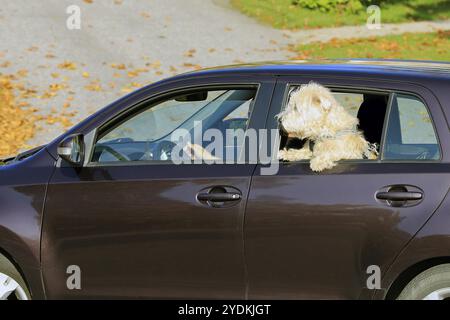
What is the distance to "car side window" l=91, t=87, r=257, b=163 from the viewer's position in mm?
4945

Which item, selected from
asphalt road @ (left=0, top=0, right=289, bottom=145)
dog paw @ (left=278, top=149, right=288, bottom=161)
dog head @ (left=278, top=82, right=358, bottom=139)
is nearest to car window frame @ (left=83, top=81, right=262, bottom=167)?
dog head @ (left=278, top=82, right=358, bottom=139)

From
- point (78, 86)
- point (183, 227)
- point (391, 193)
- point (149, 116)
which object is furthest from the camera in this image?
point (78, 86)

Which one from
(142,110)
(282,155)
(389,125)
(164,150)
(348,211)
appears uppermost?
(142,110)

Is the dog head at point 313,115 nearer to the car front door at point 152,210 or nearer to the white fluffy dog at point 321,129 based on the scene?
the white fluffy dog at point 321,129

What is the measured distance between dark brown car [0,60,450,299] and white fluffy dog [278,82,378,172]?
58mm

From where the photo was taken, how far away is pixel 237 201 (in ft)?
14.8

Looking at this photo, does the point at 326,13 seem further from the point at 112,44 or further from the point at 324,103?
the point at 324,103

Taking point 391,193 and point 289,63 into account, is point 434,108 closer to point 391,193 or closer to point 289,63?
point 391,193

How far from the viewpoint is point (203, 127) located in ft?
16.6

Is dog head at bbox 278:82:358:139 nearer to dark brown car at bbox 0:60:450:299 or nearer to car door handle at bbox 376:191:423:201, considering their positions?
dark brown car at bbox 0:60:450:299

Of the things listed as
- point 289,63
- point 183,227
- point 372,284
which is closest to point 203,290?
point 183,227

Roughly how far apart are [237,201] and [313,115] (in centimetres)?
58

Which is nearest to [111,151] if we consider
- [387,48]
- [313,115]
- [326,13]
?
[313,115]
